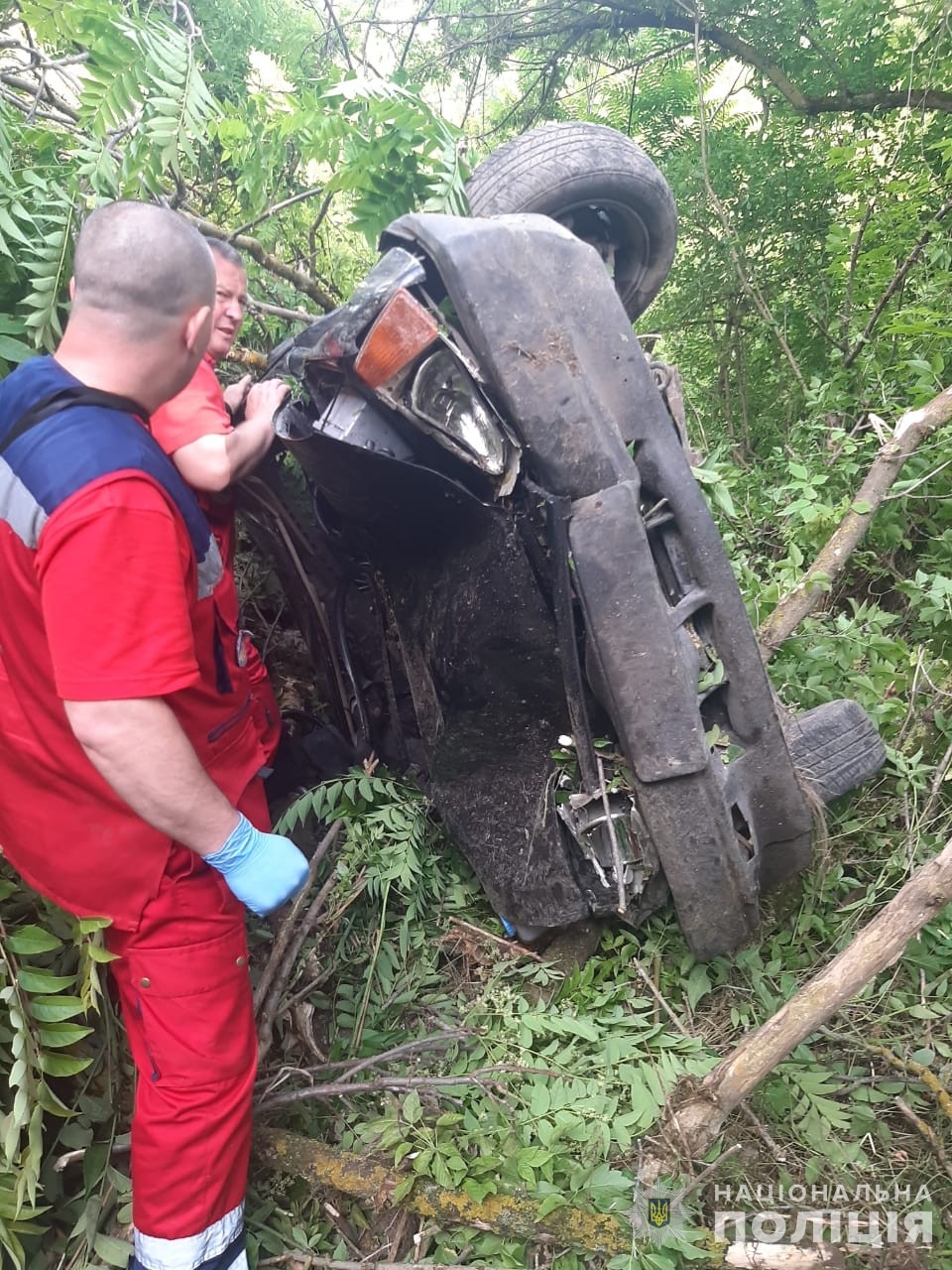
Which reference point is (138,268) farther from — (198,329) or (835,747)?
(835,747)

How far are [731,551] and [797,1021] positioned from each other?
243 centimetres

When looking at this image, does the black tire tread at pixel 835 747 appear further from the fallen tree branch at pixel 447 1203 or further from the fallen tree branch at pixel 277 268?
the fallen tree branch at pixel 277 268

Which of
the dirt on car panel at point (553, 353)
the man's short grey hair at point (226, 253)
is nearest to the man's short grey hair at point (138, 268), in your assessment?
the dirt on car panel at point (553, 353)

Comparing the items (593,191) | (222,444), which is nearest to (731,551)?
(593,191)

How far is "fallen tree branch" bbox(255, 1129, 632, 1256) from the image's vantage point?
5.01 ft

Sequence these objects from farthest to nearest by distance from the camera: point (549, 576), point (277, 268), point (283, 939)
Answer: point (277, 268) < point (283, 939) < point (549, 576)

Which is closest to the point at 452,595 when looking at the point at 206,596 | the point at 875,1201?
the point at 206,596

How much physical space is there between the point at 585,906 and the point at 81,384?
1.64 metres

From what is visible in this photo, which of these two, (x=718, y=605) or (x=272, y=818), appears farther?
(x=272, y=818)

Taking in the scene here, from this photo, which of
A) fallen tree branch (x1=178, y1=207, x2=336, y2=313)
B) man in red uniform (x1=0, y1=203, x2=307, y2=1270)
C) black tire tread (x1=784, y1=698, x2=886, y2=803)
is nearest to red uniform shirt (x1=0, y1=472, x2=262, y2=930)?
man in red uniform (x1=0, y1=203, x2=307, y2=1270)

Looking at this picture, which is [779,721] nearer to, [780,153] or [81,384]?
[81,384]

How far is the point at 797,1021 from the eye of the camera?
1.59 meters

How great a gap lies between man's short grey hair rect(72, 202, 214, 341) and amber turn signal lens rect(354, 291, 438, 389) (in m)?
0.36

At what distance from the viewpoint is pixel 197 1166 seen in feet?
5.15
